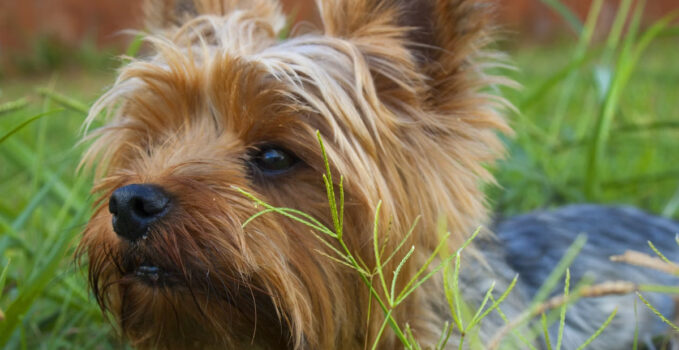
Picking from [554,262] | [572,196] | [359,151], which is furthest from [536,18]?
[359,151]

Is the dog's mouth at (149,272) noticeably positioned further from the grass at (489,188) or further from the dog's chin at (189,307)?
the grass at (489,188)

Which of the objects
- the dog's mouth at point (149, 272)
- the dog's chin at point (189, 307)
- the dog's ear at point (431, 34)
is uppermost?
the dog's ear at point (431, 34)

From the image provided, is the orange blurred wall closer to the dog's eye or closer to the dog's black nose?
the dog's eye

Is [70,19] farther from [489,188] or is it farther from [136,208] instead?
[136,208]

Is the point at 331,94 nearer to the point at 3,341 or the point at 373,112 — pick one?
the point at 373,112

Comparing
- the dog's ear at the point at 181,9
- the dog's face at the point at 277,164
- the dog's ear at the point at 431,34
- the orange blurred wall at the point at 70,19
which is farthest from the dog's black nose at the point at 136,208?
the orange blurred wall at the point at 70,19

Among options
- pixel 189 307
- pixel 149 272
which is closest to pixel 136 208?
pixel 149 272

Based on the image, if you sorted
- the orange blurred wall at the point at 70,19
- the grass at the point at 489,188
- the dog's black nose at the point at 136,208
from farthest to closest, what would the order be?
the orange blurred wall at the point at 70,19 < the grass at the point at 489,188 < the dog's black nose at the point at 136,208
